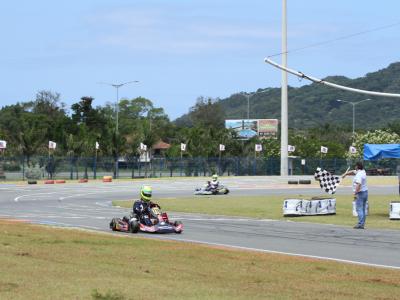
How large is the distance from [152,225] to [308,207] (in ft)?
27.9

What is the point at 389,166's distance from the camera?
290 feet

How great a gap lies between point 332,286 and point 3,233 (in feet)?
27.0

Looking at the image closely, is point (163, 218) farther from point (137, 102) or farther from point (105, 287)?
point (137, 102)

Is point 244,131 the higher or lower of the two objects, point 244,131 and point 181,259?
the higher

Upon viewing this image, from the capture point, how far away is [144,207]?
1842cm

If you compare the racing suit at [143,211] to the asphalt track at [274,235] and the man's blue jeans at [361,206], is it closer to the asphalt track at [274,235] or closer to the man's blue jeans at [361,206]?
the asphalt track at [274,235]

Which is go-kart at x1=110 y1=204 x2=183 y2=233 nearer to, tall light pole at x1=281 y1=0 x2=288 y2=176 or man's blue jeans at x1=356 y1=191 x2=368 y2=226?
man's blue jeans at x1=356 y1=191 x2=368 y2=226

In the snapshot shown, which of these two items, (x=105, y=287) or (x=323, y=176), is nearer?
(x=105, y=287)

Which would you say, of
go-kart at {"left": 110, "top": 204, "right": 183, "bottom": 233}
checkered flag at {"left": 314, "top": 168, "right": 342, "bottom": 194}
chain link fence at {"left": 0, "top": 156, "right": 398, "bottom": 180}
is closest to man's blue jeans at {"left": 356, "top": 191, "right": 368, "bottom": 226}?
go-kart at {"left": 110, "top": 204, "right": 183, "bottom": 233}

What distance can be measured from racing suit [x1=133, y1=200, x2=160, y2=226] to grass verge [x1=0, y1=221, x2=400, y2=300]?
4.11m

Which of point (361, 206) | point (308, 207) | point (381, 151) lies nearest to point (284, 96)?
point (381, 151)

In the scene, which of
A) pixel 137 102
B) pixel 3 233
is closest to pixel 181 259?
pixel 3 233

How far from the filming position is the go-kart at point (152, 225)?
59.7 feet

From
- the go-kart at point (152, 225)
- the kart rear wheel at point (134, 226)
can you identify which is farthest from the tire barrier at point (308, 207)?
the kart rear wheel at point (134, 226)
